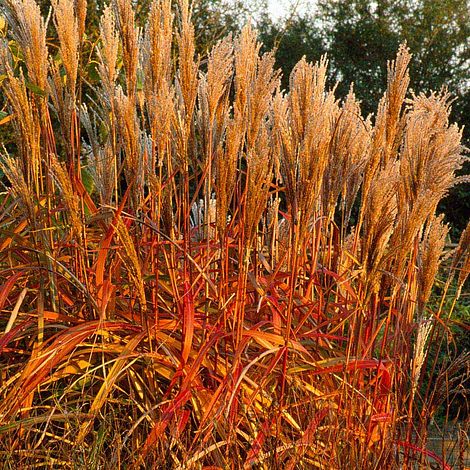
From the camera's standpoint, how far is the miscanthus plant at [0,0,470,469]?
91.8 inches

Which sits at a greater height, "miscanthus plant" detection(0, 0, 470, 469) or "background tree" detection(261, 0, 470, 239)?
"miscanthus plant" detection(0, 0, 470, 469)

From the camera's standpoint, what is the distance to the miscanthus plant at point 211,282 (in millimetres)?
2332

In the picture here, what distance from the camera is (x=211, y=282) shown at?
2.48 m

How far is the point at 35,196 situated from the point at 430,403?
4.64ft

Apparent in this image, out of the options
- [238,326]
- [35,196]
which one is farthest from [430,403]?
[35,196]

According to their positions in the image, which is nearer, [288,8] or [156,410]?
[156,410]

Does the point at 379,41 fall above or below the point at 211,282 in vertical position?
below

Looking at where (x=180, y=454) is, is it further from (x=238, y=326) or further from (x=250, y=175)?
(x=250, y=175)

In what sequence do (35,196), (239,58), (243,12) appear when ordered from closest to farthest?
(239,58) → (35,196) → (243,12)

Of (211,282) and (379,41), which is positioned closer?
(211,282)

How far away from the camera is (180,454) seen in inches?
95.7

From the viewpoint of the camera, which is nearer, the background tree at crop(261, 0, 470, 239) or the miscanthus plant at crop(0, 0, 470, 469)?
the miscanthus plant at crop(0, 0, 470, 469)

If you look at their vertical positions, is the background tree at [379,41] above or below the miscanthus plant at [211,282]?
below

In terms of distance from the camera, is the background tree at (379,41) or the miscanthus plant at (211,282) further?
the background tree at (379,41)
